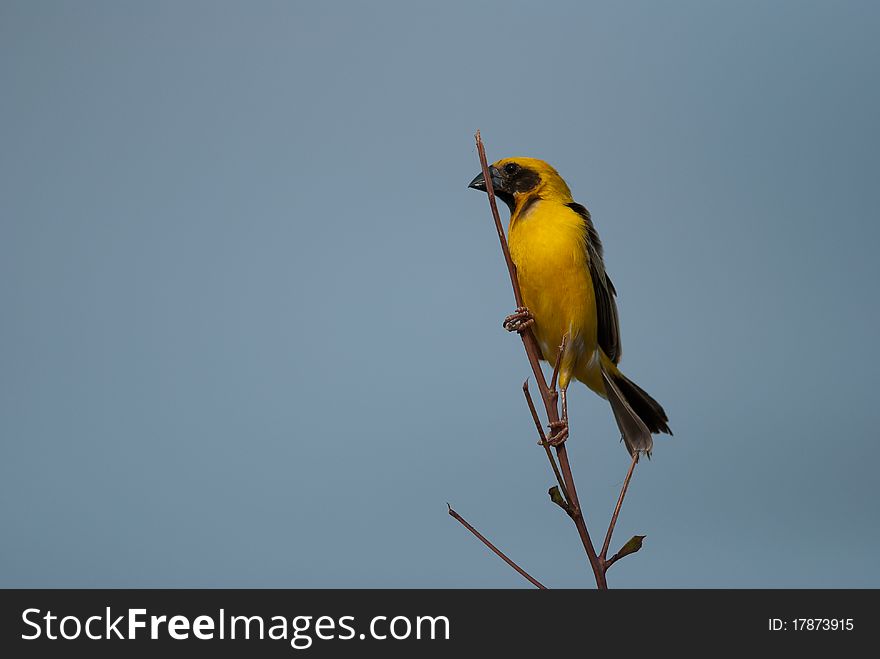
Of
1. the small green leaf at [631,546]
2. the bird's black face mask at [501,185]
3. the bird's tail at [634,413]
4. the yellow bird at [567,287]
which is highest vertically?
the bird's black face mask at [501,185]

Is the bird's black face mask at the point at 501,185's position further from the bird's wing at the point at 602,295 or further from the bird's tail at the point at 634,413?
the bird's tail at the point at 634,413

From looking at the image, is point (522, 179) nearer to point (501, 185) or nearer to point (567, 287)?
point (501, 185)

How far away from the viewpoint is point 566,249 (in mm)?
2164

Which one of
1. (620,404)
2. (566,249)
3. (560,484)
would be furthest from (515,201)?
(560,484)

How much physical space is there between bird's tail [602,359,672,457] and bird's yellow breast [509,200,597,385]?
14cm

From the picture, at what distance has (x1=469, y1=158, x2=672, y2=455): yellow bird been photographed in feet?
7.06

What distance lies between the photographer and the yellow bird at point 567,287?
2150 millimetres

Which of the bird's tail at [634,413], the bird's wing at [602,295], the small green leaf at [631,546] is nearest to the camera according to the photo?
the small green leaf at [631,546]

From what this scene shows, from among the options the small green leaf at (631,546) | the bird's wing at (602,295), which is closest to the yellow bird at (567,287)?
the bird's wing at (602,295)

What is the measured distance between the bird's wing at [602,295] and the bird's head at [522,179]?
0.28ft

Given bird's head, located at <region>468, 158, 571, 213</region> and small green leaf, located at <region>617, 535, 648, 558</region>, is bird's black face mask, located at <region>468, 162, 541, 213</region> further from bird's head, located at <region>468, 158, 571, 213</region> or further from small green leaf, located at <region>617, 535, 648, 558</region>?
small green leaf, located at <region>617, 535, 648, 558</region>
